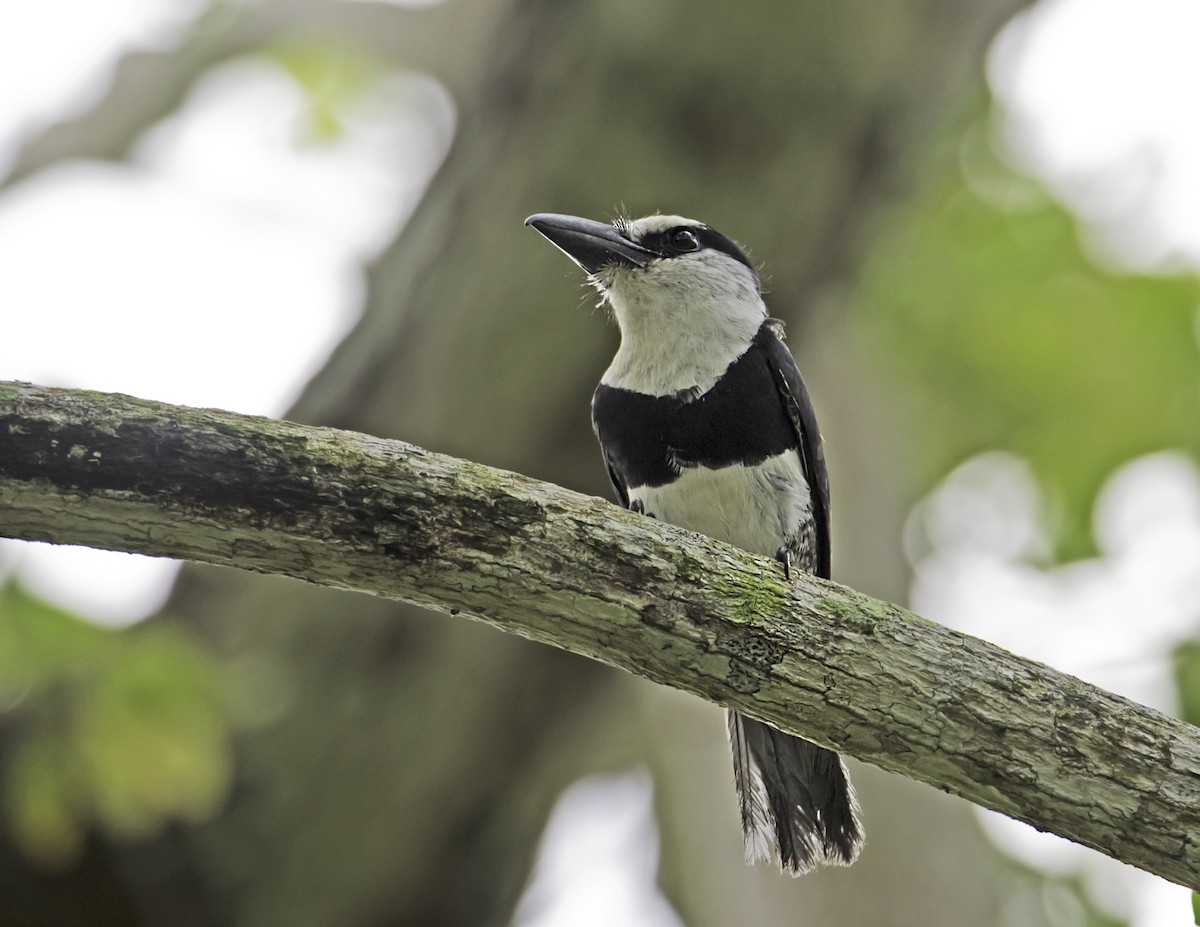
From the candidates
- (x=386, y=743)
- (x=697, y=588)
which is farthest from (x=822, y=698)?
(x=386, y=743)

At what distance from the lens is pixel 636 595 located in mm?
2312

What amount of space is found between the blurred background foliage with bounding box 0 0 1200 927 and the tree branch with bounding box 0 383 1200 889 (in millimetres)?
1441

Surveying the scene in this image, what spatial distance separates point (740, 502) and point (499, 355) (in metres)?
0.87

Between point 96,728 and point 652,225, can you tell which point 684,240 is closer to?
point 652,225

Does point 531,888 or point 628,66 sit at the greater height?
point 628,66

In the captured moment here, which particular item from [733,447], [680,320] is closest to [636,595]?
[733,447]

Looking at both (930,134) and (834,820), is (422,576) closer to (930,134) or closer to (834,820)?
(834,820)

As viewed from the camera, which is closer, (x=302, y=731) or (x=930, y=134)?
(x=302, y=731)

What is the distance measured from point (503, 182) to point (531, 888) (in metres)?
2.39

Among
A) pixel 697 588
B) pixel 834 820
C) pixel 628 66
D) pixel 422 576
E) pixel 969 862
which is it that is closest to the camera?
pixel 422 576

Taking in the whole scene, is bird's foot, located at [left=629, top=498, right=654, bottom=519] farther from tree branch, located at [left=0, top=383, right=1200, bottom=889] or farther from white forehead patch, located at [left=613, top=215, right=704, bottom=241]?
tree branch, located at [left=0, top=383, right=1200, bottom=889]

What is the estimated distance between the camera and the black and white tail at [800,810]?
11.6 feet

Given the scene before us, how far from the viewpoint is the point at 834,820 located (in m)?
3.54

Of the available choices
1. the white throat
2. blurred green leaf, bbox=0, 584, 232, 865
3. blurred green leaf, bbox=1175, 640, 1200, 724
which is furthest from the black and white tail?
blurred green leaf, bbox=1175, 640, 1200, 724
